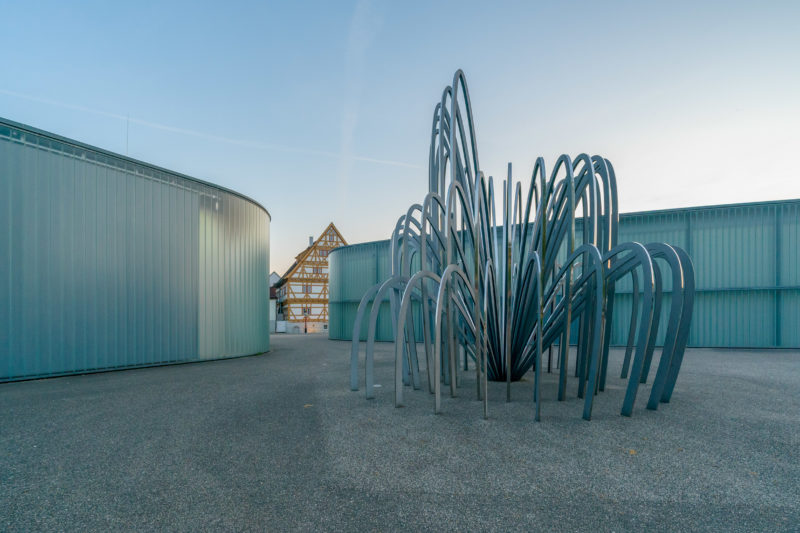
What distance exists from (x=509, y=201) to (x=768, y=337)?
1217 cm

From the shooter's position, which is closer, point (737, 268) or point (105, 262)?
point (105, 262)

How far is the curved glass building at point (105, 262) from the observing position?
7.34 metres

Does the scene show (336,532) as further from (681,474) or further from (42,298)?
(42,298)

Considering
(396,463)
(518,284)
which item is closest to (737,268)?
(518,284)

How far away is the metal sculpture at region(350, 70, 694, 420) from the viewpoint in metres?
4.64

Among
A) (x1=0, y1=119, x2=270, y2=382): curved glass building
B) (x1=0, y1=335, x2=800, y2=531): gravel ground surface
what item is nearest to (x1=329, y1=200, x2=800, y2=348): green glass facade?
(x1=0, y1=335, x2=800, y2=531): gravel ground surface

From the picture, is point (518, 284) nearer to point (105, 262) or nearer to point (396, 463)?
point (396, 463)

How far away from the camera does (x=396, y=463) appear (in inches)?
126

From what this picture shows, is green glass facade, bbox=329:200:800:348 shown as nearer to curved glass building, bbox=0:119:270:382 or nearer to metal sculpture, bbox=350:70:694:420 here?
metal sculpture, bbox=350:70:694:420

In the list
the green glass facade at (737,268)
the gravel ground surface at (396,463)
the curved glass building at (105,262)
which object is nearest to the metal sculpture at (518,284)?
the gravel ground surface at (396,463)

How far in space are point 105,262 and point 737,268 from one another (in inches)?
705

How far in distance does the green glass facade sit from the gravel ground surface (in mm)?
9187

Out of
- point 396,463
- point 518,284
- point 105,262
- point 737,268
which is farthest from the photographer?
point 737,268

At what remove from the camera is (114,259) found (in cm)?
866
